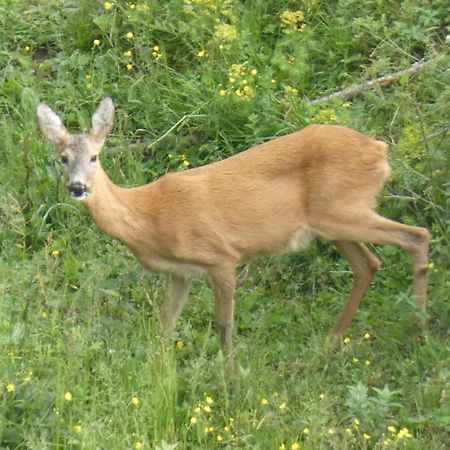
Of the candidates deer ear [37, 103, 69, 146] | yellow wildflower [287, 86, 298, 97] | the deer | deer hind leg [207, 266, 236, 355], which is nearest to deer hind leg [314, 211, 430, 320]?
the deer

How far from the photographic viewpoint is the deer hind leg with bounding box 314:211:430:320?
7.50 m

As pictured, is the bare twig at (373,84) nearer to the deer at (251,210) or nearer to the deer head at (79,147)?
Answer: the deer at (251,210)

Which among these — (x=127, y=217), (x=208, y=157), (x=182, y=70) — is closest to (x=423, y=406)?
(x=127, y=217)

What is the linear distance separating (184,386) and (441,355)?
52.1 inches

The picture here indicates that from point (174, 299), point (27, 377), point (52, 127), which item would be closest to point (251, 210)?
point (174, 299)

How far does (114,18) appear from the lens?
32.8 feet

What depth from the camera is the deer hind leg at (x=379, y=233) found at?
7.50m

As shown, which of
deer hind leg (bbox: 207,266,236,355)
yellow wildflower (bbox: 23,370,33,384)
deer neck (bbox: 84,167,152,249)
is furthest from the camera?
deer hind leg (bbox: 207,266,236,355)

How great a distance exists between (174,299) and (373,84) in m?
2.32

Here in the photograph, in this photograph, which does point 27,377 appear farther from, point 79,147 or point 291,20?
point 291,20

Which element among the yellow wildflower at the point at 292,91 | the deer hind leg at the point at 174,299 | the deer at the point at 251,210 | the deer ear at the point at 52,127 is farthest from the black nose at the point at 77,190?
the yellow wildflower at the point at 292,91

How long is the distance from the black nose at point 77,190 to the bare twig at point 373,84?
2.35 m

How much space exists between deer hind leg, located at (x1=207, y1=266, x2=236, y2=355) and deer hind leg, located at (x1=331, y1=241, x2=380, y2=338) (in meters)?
0.62

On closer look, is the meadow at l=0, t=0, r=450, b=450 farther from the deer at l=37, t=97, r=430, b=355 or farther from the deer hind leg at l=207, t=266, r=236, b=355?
the deer at l=37, t=97, r=430, b=355
